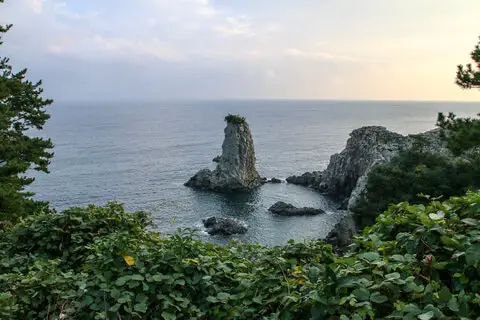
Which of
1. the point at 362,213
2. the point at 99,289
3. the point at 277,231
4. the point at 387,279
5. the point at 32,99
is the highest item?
the point at 32,99

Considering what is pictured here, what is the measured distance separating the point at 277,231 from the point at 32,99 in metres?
34.2

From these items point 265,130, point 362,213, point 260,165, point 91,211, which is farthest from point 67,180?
point 265,130

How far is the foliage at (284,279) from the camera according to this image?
3266mm

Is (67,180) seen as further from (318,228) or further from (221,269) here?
(221,269)

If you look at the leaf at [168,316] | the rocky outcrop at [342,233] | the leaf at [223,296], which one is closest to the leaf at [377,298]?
the leaf at [223,296]

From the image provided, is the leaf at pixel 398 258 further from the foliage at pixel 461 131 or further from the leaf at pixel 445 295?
the foliage at pixel 461 131

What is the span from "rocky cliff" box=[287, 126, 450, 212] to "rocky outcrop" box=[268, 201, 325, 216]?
6.63m

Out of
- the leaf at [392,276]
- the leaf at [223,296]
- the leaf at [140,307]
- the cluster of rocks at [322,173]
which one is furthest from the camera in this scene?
the cluster of rocks at [322,173]

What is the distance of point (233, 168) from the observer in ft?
249

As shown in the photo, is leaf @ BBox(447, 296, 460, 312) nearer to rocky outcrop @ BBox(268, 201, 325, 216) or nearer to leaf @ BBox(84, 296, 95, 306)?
leaf @ BBox(84, 296, 95, 306)

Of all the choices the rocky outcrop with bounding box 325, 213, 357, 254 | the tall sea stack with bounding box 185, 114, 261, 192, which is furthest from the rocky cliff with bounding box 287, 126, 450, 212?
the rocky outcrop with bounding box 325, 213, 357, 254

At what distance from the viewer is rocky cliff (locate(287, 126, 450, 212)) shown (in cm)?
6216

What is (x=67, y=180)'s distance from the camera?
2916 inches

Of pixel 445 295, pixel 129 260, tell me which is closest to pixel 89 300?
pixel 129 260
